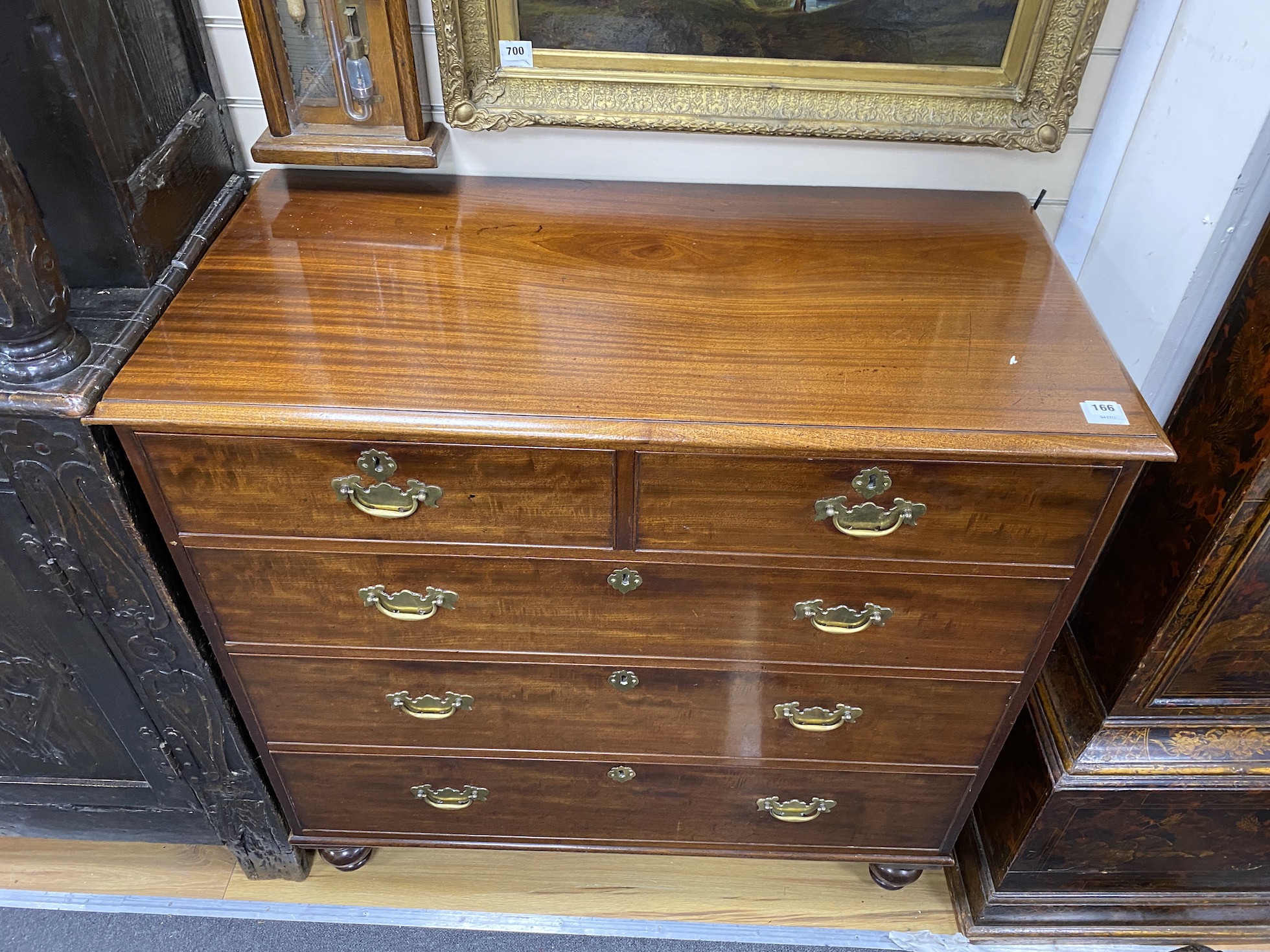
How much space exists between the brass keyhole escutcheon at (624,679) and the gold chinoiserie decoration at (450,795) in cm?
32

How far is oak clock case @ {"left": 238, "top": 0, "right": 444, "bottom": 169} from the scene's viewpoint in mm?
1198

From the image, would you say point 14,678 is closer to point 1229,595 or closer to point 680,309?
point 680,309

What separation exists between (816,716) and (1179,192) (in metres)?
0.80

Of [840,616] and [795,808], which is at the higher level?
[840,616]

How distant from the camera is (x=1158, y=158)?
121 cm

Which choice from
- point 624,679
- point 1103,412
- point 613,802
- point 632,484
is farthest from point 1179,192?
point 613,802

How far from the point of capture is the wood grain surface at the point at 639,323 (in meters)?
0.96

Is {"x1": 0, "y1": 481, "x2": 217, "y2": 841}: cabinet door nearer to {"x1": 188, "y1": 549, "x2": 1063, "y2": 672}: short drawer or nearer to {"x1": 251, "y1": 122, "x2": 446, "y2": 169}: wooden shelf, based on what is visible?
{"x1": 188, "y1": 549, "x2": 1063, "y2": 672}: short drawer

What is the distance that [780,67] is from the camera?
4.15 ft

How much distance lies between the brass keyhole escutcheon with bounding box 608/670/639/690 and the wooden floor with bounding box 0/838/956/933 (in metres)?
0.54

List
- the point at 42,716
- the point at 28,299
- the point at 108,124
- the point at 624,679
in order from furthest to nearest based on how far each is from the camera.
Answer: the point at 42,716, the point at 624,679, the point at 108,124, the point at 28,299

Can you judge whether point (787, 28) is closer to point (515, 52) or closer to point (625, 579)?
point (515, 52)

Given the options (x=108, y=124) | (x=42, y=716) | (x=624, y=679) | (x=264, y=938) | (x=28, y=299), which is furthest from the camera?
(x=264, y=938)

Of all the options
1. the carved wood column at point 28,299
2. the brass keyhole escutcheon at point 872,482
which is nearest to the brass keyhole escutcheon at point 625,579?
the brass keyhole escutcheon at point 872,482
